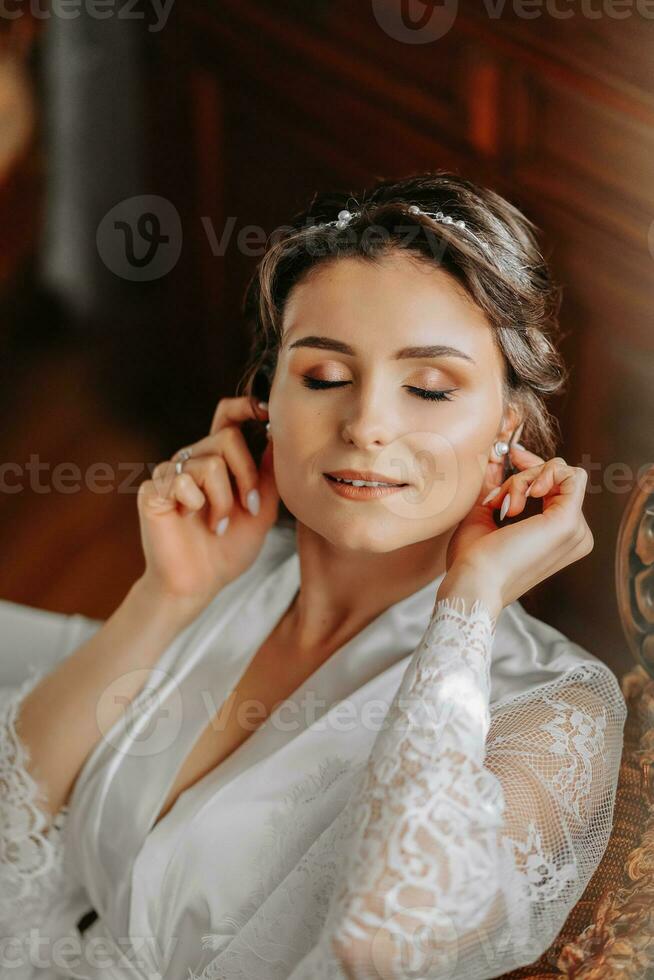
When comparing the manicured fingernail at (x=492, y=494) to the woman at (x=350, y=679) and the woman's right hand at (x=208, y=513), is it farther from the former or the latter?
the woman's right hand at (x=208, y=513)

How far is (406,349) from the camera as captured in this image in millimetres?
1008

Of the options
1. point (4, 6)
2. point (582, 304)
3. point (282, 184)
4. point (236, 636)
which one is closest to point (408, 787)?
point (236, 636)

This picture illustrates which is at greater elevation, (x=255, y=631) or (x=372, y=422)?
(x=372, y=422)

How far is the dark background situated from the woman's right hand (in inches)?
16.2

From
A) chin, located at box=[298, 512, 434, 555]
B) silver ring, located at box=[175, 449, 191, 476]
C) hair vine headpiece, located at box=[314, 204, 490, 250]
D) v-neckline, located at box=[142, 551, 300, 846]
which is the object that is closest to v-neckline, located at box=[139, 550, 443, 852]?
v-neckline, located at box=[142, 551, 300, 846]

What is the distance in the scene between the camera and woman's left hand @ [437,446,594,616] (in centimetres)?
95

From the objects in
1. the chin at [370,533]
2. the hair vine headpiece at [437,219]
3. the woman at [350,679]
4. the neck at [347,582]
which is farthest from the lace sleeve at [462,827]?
the hair vine headpiece at [437,219]

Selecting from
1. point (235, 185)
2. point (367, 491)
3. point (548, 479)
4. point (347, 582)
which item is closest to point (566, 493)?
point (548, 479)

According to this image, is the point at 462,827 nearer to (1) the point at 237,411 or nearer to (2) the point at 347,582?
(2) the point at 347,582

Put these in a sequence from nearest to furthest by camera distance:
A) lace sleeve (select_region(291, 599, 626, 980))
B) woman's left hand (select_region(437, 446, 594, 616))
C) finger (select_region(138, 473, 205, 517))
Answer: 1. lace sleeve (select_region(291, 599, 626, 980))
2. woman's left hand (select_region(437, 446, 594, 616))
3. finger (select_region(138, 473, 205, 517))

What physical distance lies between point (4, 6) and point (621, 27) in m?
0.96

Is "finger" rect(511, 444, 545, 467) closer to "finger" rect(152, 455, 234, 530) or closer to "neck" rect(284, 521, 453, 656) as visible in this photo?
"neck" rect(284, 521, 453, 656)

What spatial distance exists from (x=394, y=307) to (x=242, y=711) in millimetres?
553

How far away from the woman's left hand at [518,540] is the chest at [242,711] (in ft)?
0.99
